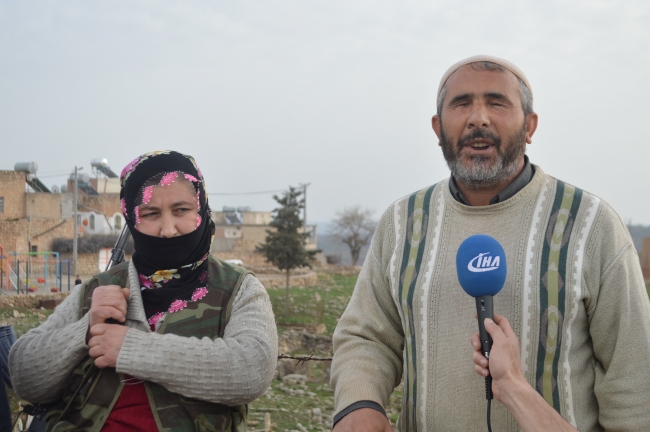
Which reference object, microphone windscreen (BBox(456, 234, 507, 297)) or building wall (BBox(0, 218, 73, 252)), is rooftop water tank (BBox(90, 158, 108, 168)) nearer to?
building wall (BBox(0, 218, 73, 252))

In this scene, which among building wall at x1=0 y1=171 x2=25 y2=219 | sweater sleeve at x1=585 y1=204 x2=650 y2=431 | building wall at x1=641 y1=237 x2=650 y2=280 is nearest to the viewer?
sweater sleeve at x1=585 y1=204 x2=650 y2=431

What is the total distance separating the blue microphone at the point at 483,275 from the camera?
1.78m

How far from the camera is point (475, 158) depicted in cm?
225

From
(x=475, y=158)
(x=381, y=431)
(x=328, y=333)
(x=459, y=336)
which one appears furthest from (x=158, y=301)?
(x=328, y=333)

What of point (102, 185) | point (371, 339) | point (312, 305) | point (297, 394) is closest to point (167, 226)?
point (371, 339)

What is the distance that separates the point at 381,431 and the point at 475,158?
1051 mm

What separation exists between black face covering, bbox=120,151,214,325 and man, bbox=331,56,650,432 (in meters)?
0.64

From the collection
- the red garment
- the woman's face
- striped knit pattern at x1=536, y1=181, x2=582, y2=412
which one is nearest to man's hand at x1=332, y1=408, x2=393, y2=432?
striped knit pattern at x1=536, y1=181, x2=582, y2=412

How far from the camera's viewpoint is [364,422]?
6.79ft

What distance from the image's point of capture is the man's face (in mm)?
2223

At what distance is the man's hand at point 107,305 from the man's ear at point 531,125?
1680mm

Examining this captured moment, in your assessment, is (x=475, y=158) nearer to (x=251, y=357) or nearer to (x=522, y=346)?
(x=522, y=346)

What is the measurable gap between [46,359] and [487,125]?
1840 mm

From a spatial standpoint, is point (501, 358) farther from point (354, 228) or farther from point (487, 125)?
point (354, 228)
